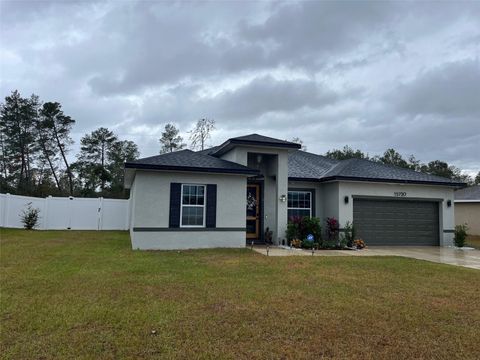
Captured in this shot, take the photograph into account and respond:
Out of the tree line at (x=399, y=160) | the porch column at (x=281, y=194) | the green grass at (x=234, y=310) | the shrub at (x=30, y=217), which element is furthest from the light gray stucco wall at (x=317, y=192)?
the tree line at (x=399, y=160)

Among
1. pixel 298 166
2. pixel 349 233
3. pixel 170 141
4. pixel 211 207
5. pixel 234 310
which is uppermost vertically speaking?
pixel 170 141

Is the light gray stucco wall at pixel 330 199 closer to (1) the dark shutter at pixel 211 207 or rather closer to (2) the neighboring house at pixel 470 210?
(1) the dark shutter at pixel 211 207

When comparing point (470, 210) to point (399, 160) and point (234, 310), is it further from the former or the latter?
point (234, 310)

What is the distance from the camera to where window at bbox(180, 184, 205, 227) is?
42.0ft

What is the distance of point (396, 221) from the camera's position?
1595 centimetres

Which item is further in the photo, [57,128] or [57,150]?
[57,150]

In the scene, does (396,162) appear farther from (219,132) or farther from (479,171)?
(219,132)

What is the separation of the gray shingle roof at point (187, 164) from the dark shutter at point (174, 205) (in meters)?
0.73

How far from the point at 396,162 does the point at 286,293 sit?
4573cm

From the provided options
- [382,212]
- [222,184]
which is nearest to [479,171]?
[382,212]

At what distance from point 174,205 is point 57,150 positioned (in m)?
26.7

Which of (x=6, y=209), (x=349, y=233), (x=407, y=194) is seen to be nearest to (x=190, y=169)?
(x=349, y=233)

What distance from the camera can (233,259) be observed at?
10.3 metres

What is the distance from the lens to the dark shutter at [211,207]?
12930mm
